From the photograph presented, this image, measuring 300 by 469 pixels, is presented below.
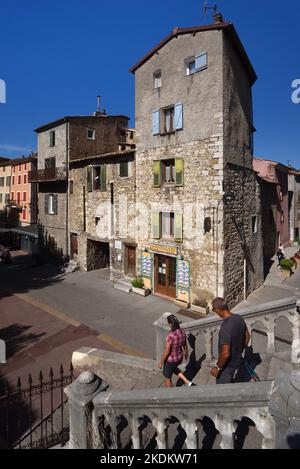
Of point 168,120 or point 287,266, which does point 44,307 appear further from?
point 287,266

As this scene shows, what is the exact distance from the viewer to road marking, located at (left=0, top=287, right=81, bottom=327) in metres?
12.0

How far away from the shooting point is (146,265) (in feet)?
52.9

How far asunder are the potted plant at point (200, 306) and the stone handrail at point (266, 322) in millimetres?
7096

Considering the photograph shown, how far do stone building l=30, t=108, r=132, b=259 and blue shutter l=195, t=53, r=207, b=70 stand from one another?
1074 centimetres

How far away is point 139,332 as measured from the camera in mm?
11055

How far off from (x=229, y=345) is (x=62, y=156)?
820 inches

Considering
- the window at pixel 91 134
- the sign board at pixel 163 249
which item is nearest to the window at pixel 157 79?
the sign board at pixel 163 249

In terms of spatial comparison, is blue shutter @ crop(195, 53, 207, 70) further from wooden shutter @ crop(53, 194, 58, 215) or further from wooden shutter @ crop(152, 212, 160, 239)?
wooden shutter @ crop(53, 194, 58, 215)

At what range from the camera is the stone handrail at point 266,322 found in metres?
4.90

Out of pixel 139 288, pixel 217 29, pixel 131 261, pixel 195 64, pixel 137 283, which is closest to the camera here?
pixel 217 29

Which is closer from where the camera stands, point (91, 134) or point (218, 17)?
point (218, 17)

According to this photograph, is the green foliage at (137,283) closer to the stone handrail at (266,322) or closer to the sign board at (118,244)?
the sign board at (118,244)

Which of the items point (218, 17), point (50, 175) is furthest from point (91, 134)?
point (218, 17)

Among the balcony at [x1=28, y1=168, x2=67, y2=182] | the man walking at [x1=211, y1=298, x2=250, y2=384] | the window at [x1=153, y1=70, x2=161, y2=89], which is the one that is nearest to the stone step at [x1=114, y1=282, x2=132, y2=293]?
the balcony at [x1=28, y1=168, x2=67, y2=182]
